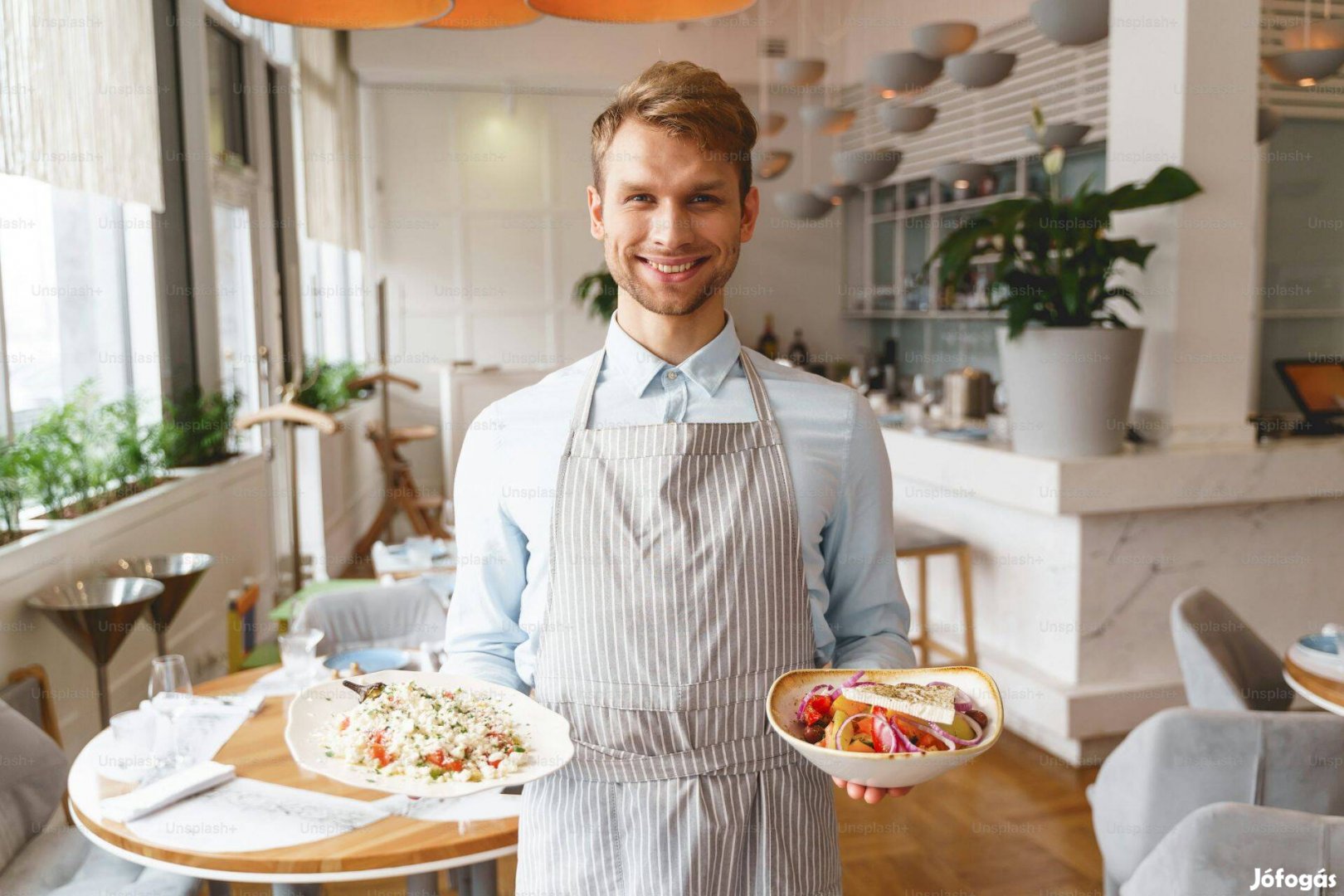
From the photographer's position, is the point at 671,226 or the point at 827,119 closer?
the point at 671,226

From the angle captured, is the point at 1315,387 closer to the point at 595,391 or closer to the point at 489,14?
the point at 489,14

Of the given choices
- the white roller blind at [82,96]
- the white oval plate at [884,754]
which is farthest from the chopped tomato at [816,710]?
the white roller blind at [82,96]

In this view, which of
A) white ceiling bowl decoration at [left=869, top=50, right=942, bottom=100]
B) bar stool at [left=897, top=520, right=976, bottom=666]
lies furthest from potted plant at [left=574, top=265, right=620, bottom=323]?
bar stool at [left=897, top=520, right=976, bottom=666]

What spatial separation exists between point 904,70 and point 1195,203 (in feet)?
5.75

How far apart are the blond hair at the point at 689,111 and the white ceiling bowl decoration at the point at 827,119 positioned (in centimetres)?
521

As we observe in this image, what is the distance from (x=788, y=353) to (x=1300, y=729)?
744 cm

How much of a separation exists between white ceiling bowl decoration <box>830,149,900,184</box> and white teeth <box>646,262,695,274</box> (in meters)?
5.08

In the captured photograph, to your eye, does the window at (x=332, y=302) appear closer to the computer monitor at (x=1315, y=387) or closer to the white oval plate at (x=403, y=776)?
the computer monitor at (x=1315, y=387)

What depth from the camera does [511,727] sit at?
1269 mm

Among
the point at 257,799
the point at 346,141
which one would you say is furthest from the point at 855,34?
the point at 257,799

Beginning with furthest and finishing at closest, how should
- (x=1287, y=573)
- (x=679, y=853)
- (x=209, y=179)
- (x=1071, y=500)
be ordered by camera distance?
(x=209, y=179), (x=1287, y=573), (x=1071, y=500), (x=679, y=853)

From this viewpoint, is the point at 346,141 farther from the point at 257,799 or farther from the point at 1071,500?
the point at 257,799

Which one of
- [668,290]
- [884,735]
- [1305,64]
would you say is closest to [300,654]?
[668,290]

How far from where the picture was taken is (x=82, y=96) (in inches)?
134
